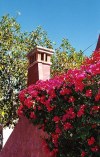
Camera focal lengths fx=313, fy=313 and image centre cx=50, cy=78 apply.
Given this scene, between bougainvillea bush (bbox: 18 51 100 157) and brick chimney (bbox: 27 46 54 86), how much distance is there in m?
2.78

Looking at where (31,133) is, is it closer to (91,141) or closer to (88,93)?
(91,141)

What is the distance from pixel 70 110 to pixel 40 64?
14.9ft

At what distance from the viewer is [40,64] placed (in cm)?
1072

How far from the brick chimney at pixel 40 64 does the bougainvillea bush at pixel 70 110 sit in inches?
110

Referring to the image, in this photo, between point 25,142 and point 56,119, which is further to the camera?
point 25,142

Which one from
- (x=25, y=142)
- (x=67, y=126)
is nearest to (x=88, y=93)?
(x=67, y=126)

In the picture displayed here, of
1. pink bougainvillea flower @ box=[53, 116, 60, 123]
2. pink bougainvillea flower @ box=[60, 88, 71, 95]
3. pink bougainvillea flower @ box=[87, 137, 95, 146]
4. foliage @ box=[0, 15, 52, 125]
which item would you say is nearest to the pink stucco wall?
pink bougainvillea flower @ box=[53, 116, 60, 123]

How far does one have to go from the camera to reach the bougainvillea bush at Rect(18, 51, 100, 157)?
6023 mm

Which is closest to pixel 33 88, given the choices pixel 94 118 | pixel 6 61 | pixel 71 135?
pixel 71 135

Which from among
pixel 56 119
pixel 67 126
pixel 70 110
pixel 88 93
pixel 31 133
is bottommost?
pixel 31 133

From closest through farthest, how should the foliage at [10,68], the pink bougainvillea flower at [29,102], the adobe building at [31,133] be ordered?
the pink bougainvillea flower at [29,102] → the adobe building at [31,133] → the foliage at [10,68]

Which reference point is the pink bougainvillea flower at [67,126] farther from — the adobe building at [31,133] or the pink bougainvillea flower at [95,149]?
the adobe building at [31,133]

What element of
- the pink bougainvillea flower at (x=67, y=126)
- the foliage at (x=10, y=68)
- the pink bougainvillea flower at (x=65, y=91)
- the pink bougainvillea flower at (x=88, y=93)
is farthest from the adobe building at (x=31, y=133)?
the foliage at (x=10, y=68)

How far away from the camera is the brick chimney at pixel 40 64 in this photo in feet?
34.8
